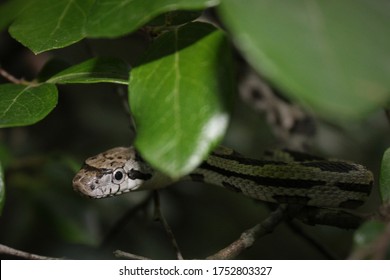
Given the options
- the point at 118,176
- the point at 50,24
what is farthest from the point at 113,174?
the point at 50,24

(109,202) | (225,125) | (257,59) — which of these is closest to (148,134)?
(225,125)

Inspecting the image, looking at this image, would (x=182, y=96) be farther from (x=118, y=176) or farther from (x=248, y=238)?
(x=118, y=176)

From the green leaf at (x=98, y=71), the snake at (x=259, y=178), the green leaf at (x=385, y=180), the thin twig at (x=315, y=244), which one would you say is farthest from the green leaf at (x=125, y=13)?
the thin twig at (x=315, y=244)

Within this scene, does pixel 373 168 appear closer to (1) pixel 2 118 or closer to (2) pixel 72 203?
(2) pixel 72 203

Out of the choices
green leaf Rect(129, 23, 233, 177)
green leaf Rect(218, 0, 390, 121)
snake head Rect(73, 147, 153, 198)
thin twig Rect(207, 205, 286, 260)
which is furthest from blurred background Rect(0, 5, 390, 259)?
green leaf Rect(218, 0, 390, 121)

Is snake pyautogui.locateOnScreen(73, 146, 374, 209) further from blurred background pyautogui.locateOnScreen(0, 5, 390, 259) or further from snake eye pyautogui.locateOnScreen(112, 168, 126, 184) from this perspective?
blurred background pyautogui.locateOnScreen(0, 5, 390, 259)

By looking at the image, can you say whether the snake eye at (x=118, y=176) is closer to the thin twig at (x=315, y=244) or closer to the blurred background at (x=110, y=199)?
the blurred background at (x=110, y=199)
